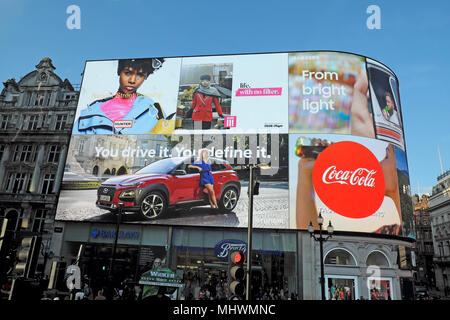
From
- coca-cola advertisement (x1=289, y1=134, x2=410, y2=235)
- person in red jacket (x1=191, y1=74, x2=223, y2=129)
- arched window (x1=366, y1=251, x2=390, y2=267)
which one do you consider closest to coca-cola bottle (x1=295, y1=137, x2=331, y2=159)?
coca-cola advertisement (x1=289, y1=134, x2=410, y2=235)

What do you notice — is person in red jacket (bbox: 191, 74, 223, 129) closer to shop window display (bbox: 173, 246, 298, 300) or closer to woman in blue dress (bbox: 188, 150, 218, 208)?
woman in blue dress (bbox: 188, 150, 218, 208)

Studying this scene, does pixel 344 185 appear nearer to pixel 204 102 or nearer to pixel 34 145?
pixel 204 102

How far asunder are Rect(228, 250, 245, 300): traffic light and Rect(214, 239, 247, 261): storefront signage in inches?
797

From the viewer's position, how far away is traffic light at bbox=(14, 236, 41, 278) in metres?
5.70

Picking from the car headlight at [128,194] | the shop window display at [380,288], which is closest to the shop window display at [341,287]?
the shop window display at [380,288]

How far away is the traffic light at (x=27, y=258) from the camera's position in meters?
5.70

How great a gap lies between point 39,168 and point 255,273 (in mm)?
23981

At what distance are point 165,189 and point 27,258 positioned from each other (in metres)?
21.7

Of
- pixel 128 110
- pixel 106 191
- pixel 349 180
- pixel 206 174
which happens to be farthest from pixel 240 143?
pixel 106 191

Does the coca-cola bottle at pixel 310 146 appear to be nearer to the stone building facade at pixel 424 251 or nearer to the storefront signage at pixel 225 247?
the storefront signage at pixel 225 247

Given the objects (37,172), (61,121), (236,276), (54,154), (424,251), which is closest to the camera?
(236,276)

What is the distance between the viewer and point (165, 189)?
2744 centimetres

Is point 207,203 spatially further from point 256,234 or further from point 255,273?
Result: point 255,273
